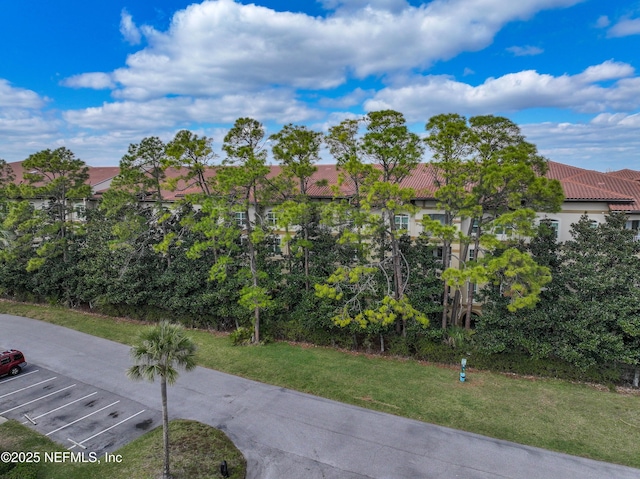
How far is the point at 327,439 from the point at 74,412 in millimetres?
10326

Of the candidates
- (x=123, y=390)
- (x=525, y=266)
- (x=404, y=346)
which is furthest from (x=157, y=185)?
(x=525, y=266)

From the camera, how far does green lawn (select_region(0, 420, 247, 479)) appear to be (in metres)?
11.7

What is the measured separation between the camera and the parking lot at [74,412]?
13648 millimetres

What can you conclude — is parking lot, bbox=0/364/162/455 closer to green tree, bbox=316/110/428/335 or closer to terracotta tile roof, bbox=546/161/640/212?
green tree, bbox=316/110/428/335

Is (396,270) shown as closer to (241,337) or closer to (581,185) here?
(241,337)

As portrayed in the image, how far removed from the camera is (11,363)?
18.5m

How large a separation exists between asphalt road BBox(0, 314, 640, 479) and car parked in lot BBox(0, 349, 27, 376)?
5.34ft

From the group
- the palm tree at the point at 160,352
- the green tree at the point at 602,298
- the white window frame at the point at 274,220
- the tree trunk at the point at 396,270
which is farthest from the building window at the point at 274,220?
the green tree at the point at 602,298

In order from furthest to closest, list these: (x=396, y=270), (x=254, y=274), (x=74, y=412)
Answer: (x=254, y=274), (x=396, y=270), (x=74, y=412)

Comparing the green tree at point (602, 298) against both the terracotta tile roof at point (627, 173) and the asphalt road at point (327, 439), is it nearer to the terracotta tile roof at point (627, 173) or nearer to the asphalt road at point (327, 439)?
the asphalt road at point (327, 439)

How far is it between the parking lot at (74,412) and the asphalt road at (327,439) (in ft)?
2.12

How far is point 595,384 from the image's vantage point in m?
18.3

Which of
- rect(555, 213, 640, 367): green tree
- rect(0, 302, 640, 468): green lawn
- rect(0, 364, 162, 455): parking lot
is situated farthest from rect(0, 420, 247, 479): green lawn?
rect(555, 213, 640, 367): green tree

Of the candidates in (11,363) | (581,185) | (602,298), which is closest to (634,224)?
(581,185)
